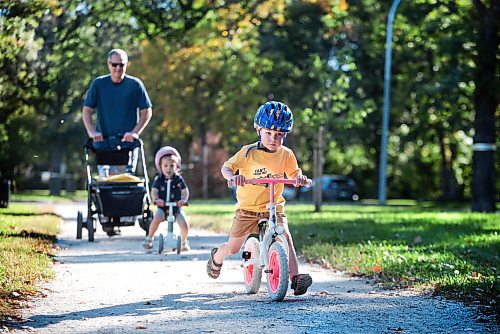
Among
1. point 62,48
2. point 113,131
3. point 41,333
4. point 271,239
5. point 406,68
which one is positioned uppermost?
point 406,68

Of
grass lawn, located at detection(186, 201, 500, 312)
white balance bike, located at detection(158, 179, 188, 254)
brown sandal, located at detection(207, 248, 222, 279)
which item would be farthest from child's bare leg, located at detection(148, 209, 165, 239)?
brown sandal, located at detection(207, 248, 222, 279)

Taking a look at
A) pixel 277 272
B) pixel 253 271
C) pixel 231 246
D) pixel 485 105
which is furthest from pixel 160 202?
pixel 485 105

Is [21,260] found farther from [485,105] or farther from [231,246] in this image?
[485,105]

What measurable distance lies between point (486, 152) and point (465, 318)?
2067 centimetres

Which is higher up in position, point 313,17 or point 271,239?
point 313,17

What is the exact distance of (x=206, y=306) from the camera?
7902 millimetres

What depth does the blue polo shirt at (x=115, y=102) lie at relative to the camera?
42.3 feet

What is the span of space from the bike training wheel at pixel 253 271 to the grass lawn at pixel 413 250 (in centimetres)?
152

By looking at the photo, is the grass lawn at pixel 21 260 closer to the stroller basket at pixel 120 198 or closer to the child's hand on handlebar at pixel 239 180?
the stroller basket at pixel 120 198

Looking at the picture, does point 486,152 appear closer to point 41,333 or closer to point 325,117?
point 325,117

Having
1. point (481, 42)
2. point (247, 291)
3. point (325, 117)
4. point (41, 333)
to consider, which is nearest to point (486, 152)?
point (481, 42)

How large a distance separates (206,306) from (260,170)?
123 cm

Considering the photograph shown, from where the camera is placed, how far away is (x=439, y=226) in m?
17.8

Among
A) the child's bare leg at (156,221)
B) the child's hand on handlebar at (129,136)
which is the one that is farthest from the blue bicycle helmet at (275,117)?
the child's hand on handlebar at (129,136)
